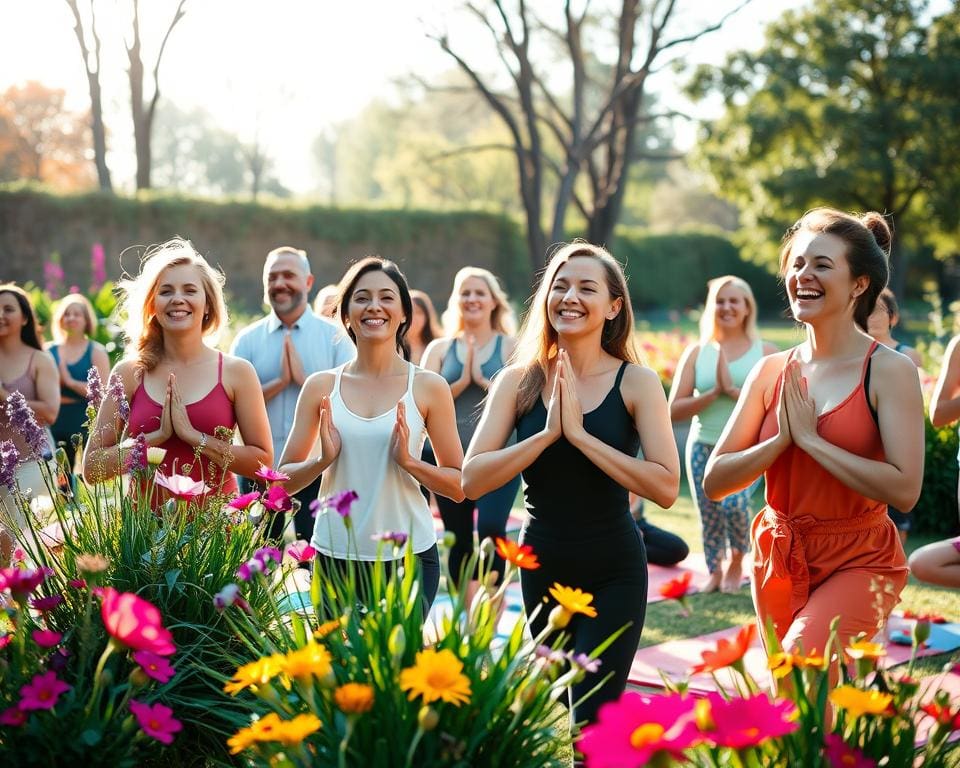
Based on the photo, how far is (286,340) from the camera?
5785 millimetres

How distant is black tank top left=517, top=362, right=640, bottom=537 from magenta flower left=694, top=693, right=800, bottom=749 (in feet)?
4.98

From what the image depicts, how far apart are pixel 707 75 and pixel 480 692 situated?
85.0 feet

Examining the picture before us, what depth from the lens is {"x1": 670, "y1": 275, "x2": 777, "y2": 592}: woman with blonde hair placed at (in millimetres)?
6660

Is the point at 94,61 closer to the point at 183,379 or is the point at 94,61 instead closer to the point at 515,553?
the point at 183,379

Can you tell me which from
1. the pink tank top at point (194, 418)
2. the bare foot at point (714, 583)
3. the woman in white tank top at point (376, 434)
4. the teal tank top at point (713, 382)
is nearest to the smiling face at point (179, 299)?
the pink tank top at point (194, 418)

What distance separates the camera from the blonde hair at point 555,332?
364 cm

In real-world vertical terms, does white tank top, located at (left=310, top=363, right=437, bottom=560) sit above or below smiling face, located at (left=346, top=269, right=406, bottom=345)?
below

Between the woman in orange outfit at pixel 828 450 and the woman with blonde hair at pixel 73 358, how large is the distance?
19.2 ft

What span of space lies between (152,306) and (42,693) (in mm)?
2398

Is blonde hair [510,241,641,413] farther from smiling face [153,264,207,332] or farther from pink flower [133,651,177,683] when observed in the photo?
pink flower [133,651,177,683]

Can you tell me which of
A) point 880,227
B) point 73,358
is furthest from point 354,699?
point 73,358

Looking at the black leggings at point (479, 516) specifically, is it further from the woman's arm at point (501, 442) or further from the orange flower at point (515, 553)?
the orange flower at point (515, 553)

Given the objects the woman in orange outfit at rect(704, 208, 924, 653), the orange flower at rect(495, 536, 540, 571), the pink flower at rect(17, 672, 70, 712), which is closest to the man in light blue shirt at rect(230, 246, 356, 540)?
the woman in orange outfit at rect(704, 208, 924, 653)

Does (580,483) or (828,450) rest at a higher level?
(828,450)
